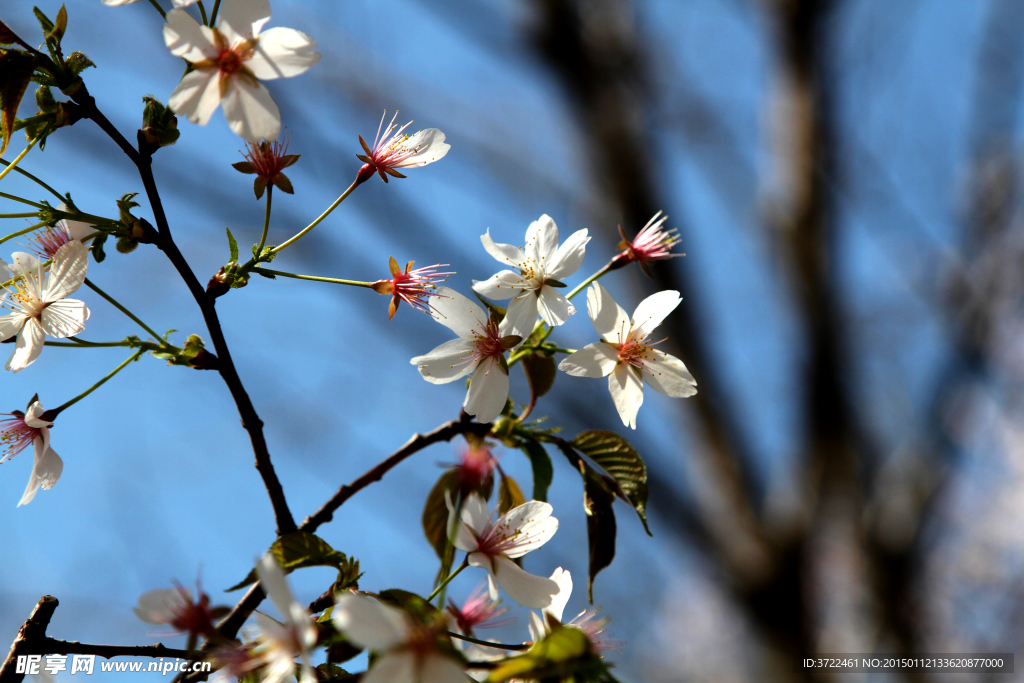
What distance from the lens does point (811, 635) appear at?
3766 mm

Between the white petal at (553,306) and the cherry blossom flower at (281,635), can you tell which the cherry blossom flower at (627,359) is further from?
the cherry blossom flower at (281,635)

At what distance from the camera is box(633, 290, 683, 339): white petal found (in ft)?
2.54

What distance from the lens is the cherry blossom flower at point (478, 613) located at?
2.41ft

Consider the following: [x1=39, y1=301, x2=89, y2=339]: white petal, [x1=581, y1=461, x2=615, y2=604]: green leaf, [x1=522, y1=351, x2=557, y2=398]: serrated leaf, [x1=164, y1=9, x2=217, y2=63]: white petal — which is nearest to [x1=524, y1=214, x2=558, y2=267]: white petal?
[x1=522, y1=351, x2=557, y2=398]: serrated leaf

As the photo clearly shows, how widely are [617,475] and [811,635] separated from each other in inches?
142

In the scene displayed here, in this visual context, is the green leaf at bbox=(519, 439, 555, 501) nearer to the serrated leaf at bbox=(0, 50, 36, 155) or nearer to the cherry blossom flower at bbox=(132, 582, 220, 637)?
the cherry blossom flower at bbox=(132, 582, 220, 637)

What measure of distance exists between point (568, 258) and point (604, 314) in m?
0.07

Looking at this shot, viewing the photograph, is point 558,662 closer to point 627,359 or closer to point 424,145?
point 627,359

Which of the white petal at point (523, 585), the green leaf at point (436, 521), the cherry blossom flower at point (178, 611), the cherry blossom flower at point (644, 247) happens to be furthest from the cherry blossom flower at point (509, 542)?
the cherry blossom flower at point (644, 247)

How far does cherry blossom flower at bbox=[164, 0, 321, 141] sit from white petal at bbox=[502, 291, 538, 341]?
262 mm

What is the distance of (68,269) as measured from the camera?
0.66m

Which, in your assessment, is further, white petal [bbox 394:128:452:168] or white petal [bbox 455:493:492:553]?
white petal [bbox 394:128:452:168]

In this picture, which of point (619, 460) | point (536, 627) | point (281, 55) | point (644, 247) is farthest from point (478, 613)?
point (281, 55)

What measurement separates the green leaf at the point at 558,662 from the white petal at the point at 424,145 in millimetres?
505
